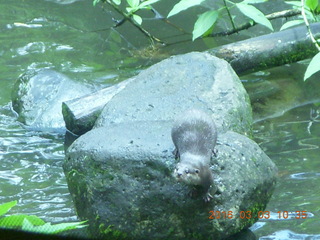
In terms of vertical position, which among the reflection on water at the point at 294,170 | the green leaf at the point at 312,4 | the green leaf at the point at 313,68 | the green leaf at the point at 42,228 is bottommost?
the reflection on water at the point at 294,170

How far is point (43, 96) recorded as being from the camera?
21.2 feet

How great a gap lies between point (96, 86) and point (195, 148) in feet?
11.2

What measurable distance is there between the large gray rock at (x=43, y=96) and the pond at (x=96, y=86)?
5.7 inches

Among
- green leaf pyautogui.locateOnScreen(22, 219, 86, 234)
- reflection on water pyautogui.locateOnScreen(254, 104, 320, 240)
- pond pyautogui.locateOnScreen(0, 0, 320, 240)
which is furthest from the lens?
pond pyautogui.locateOnScreen(0, 0, 320, 240)

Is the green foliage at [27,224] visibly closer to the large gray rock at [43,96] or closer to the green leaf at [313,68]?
the green leaf at [313,68]

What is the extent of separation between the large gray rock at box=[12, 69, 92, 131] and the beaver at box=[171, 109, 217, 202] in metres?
2.76

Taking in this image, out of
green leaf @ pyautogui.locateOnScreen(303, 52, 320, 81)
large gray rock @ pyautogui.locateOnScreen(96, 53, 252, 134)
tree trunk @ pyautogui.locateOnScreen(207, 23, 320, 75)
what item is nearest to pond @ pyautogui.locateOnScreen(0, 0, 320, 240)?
tree trunk @ pyautogui.locateOnScreen(207, 23, 320, 75)

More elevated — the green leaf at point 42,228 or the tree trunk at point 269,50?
the green leaf at point 42,228

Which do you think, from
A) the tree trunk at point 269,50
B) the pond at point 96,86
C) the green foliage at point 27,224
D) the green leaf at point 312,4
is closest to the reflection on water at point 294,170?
the pond at point 96,86

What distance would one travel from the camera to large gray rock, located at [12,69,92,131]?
20.1ft

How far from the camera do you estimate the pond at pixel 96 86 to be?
13.9 ft

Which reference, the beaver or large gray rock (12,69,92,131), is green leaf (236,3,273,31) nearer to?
the beaver

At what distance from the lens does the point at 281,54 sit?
642cm

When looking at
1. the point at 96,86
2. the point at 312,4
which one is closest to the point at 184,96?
the point at 312,4
